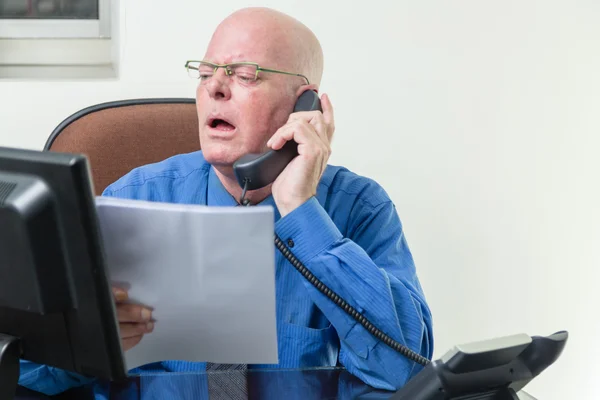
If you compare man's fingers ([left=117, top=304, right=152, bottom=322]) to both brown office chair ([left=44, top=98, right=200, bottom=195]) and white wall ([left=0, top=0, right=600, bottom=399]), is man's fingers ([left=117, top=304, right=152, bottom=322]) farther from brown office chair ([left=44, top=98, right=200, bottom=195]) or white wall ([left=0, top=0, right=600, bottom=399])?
white wall ([left=0, top=0, right=600, bottom=399])

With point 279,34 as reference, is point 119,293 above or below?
below

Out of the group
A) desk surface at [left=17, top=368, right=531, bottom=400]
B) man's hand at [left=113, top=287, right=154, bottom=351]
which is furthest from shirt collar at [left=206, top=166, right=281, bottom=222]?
man's hand at [left=113, top=287, right=154, bottom=351]

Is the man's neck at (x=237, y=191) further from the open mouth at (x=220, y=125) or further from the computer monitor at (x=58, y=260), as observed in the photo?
the computer monitor at (x=58, y=260)

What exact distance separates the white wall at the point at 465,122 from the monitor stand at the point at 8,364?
1141 millimetres

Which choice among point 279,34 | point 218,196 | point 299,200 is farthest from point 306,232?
point 279,34

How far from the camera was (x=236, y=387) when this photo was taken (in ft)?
3.48

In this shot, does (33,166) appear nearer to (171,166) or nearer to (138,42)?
(171,166)

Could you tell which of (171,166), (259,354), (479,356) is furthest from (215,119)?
(479,356)

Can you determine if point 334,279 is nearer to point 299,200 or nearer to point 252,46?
point 299,200

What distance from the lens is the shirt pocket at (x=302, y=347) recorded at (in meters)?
1.27

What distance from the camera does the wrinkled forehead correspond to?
4.41 ft

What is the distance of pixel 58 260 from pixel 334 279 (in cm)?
50

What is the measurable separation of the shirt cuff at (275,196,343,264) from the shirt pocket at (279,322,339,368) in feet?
0.54

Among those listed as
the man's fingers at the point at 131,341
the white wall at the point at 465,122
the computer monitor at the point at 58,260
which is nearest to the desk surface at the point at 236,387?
the man's fingers at the point at 131,341
